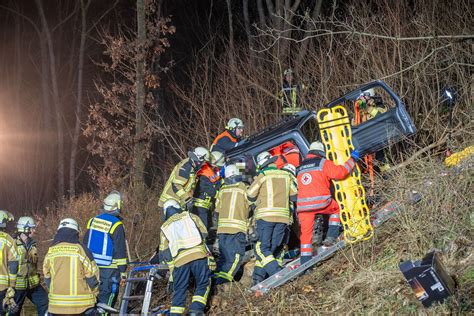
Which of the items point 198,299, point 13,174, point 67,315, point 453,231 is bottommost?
point 453,231

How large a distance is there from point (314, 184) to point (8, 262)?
502cm

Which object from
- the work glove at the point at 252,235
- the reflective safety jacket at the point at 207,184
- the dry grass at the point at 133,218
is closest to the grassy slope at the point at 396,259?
the work glove at the point at 252,235

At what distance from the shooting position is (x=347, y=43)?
1692 cm

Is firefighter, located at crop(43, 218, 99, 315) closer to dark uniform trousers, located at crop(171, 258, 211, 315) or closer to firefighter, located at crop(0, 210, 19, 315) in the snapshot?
dark uniform trousers, located at crop(171, 258, 211, 315)

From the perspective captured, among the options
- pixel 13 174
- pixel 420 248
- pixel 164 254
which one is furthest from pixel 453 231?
→ pixel 13 174

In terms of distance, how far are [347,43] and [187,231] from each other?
8.51 metres

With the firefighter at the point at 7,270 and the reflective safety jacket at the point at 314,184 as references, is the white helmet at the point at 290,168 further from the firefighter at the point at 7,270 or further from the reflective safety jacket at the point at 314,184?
the firefighter at the point at 7,270

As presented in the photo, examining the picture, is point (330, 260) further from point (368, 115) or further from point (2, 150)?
point (2, 150)

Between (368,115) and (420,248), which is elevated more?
(368,115)

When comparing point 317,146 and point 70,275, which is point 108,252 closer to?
point 70,275

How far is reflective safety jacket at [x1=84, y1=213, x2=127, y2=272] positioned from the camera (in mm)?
10727

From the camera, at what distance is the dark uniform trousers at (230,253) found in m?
11.1

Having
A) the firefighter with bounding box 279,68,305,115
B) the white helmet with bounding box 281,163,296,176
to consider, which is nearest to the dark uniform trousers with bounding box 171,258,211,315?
the white helmet with bounding box 281,163,296,176

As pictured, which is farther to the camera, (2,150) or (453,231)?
(2,150)
